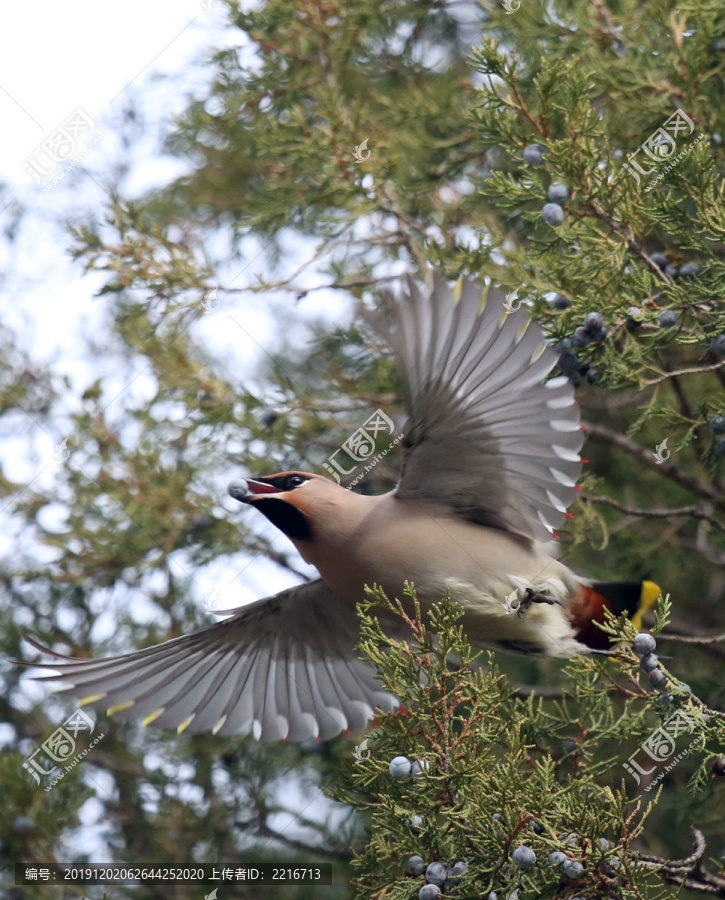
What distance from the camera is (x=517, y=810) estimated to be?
240cm

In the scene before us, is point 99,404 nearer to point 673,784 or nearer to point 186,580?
point 186,580

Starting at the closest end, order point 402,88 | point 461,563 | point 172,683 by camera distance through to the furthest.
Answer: point 461,563, point 172,683, point 402,88

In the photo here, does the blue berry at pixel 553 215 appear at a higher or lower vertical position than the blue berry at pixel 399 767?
higher

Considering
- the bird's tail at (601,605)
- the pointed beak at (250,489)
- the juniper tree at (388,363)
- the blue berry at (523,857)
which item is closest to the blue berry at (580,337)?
the juniper tree at (388,363)

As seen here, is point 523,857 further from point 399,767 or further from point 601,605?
point 601,605

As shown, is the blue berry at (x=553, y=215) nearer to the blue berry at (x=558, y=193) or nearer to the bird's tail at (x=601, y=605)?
the blue berry at (x=558, y=193)

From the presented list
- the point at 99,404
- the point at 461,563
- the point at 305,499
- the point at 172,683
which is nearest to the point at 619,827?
the point at 461,563

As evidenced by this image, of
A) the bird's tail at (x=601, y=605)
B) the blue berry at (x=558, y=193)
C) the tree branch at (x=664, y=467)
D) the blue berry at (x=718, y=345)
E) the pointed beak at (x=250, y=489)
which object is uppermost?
the blue berry at (x=558, y=193)

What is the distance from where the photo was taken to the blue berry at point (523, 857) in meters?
2.35

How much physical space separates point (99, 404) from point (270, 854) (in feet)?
6.74

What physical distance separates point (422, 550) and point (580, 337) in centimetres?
85

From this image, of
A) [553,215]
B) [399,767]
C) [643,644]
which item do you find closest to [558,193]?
[553,215]

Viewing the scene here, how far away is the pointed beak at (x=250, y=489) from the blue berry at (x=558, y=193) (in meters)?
1.28

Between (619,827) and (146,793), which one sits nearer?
(619,827)
